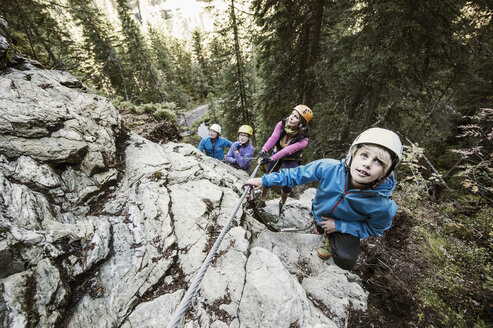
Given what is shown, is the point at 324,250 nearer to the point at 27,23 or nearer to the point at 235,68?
the point at 235,68

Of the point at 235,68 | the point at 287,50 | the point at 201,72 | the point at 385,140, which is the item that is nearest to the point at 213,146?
the point at 385,140

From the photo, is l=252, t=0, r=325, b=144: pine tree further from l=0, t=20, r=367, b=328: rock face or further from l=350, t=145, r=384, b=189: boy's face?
l=0, t=20, r=367, b=328: rock face

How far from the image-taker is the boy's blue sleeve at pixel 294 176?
3.35m

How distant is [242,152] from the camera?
7.45 m

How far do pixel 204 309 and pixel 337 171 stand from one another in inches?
115

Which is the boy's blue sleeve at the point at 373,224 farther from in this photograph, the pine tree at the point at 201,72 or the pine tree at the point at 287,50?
the pine tree at the point at 201,72

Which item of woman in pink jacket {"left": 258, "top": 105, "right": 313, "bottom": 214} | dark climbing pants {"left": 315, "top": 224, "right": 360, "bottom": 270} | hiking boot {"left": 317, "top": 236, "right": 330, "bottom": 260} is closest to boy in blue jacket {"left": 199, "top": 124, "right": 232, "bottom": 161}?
woman in pink jacket {"left": 258, "top": 105, "right": 313, "bottom": 214}

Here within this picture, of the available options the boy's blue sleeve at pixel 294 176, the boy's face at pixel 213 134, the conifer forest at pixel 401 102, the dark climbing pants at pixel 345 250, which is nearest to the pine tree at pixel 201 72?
the conifer forest at pixel 401 102

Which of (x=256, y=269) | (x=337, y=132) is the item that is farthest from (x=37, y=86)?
(x=337, y=132)

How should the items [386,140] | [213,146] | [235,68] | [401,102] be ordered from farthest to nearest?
[235,68] → [213,146] → [401,102] → [386,140]

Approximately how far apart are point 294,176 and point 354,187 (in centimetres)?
101

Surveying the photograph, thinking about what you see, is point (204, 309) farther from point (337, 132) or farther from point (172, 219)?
point (337, 132)

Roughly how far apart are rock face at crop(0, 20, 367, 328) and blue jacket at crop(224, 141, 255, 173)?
2.79 metres

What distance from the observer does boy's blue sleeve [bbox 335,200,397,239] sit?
299 cm
